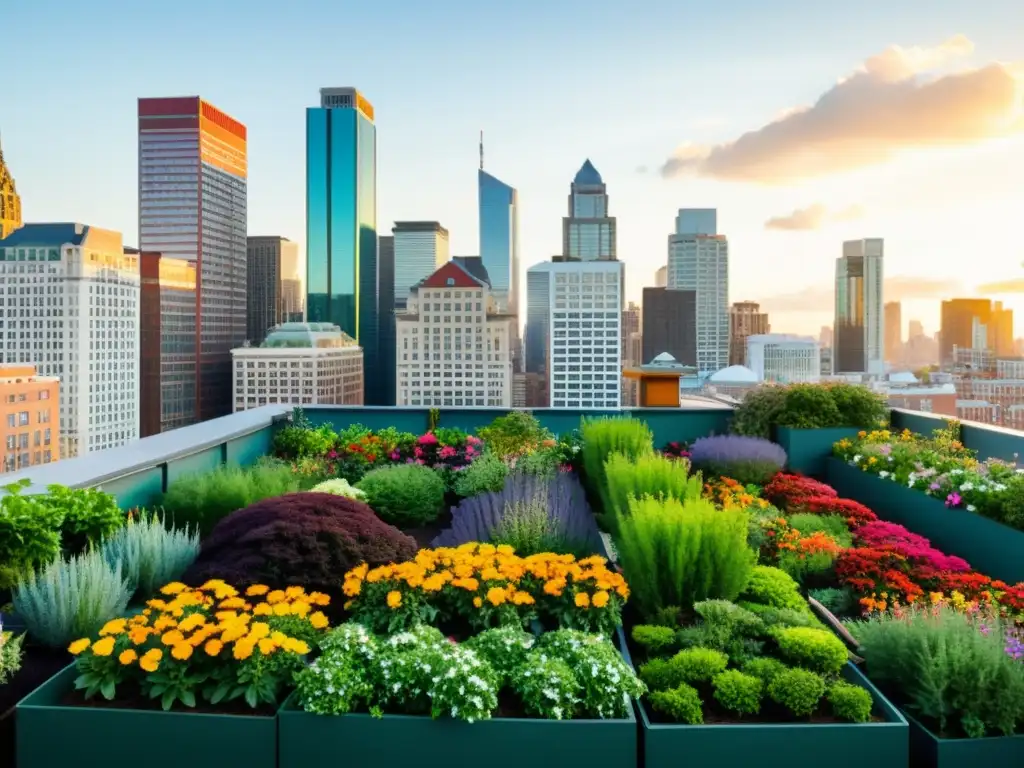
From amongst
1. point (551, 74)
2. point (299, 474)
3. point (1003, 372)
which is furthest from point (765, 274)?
point (299, 474)

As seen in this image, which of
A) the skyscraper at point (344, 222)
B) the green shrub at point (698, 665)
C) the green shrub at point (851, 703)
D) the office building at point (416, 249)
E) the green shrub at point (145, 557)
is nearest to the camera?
the green shrub at point (851, 703)

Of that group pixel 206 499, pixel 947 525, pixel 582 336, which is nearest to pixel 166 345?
pixel 582 336

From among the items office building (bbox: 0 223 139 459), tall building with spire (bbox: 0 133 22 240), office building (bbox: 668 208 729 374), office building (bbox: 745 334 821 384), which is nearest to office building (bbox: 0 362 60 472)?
tall building with spire (bbox: 0 133 22 240)

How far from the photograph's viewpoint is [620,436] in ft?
20.1

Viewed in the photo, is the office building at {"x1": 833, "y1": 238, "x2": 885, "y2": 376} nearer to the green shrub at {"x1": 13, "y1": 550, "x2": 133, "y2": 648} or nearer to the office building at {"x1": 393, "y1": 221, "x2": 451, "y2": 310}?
the green shrub at {"x1": 13, "y1": 550, "x2": 133, "y2": 648}

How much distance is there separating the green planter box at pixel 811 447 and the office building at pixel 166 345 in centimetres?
8655

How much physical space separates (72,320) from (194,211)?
1515 inches

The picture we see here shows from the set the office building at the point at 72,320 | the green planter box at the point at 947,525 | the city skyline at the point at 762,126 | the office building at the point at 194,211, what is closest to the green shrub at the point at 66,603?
the green planter box at the point at 947,525

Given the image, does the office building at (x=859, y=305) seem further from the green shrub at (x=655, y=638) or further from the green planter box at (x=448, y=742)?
the green planter box at (x=448, y=742)

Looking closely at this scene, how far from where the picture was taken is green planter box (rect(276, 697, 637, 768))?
2.50m

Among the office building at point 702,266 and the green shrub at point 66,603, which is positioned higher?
the office building at point 702,266

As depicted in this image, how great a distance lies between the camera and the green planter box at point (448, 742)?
2496 mm

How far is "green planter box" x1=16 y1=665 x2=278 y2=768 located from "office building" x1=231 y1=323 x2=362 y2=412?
82.0 m

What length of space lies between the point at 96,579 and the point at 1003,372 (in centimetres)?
1692
